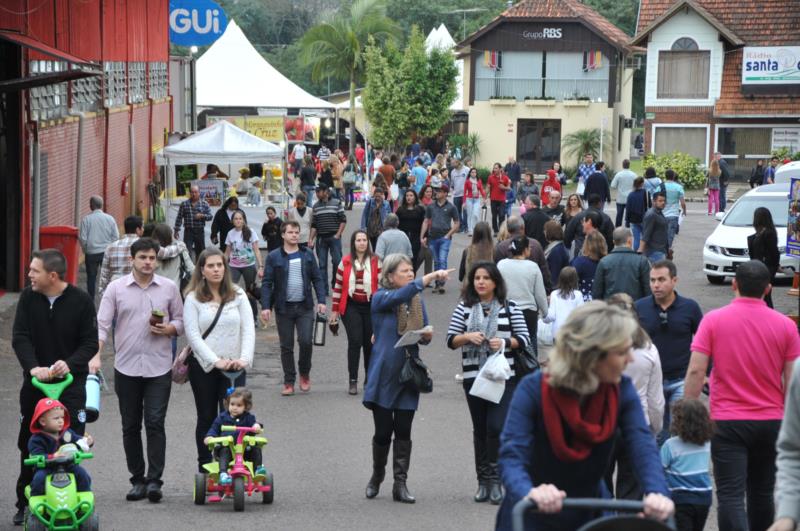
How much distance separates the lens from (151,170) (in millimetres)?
32438

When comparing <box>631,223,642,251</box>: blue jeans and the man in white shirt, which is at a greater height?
the man in white shirt

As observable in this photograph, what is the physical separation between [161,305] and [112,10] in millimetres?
18816

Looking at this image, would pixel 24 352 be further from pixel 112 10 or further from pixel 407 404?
pixel 112 10

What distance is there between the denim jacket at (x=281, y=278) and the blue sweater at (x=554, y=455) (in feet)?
26.7

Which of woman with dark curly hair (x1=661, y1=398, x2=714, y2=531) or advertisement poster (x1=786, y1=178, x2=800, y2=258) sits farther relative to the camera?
advertisement poster (x1=786, y1=178, x2=800, y2=258)

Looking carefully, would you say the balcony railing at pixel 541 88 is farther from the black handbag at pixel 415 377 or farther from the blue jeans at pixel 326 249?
the black handbag at pixel 415 377

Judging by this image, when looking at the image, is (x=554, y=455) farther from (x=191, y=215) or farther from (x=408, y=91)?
(x=408, y=91)

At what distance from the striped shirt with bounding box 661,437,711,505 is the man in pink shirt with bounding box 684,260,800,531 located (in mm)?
101

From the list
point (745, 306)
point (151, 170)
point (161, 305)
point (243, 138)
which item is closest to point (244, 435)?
point (161, 305)

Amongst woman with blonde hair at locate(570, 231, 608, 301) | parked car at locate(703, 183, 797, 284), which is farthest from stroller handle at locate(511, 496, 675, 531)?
parked car at locate(703, 183, 797, 284)

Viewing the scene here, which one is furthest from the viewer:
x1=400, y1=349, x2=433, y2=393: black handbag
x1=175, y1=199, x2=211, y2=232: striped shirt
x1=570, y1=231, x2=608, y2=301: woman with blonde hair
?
x1=175, y1=199, x2=211, y2=232: striped shirt

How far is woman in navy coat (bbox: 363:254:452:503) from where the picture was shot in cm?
905

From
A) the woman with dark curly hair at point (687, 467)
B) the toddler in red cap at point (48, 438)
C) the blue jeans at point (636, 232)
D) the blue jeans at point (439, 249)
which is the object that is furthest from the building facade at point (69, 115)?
the blue jeans at point (636, 232)

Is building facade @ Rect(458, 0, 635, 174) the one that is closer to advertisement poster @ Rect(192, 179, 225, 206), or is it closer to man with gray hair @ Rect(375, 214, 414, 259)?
advertisement poster @ Rect(192, 179, 225, 206)
